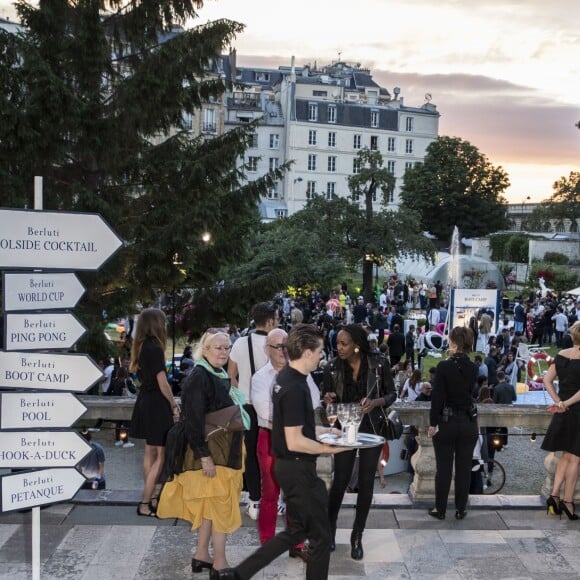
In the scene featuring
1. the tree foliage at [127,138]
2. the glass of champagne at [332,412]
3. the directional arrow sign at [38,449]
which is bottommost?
the directional arrow sign at [38,449]

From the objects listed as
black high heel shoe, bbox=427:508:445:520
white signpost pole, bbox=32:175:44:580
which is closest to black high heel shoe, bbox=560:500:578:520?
black high heel shoe, bbox=427:508:445:520

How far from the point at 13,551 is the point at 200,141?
1151 cm

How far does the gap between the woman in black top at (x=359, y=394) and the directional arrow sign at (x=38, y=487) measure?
1.88m

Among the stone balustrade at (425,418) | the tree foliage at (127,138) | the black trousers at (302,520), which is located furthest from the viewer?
the tree foliage at (127,138)

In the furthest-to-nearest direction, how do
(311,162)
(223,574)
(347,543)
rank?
(311,162) < (347,543) < (223,574)

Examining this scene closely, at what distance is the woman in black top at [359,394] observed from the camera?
19.0 feet

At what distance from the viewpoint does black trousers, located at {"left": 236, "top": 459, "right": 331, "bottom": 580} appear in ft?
15.8

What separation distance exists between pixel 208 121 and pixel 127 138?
62022mm

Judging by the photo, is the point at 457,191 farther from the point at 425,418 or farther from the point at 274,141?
the point at 425,418

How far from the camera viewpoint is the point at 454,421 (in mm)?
6555

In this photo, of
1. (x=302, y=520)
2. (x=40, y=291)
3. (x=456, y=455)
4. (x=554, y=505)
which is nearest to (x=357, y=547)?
(x=302, y=520)

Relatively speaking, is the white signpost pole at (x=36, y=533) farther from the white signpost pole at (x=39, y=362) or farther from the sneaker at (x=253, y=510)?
the sneaker at (x=253, y=510)

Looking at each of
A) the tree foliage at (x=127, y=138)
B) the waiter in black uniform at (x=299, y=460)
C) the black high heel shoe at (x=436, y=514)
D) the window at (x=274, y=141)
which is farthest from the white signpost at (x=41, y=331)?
the window at (x=274, y=141)

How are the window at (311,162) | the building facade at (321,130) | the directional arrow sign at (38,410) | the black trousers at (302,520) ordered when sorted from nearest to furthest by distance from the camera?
the directional arrow sign at (38,410)
the black trousers at (302,520)
the building facade at (321,130)
the window at (311,162)
